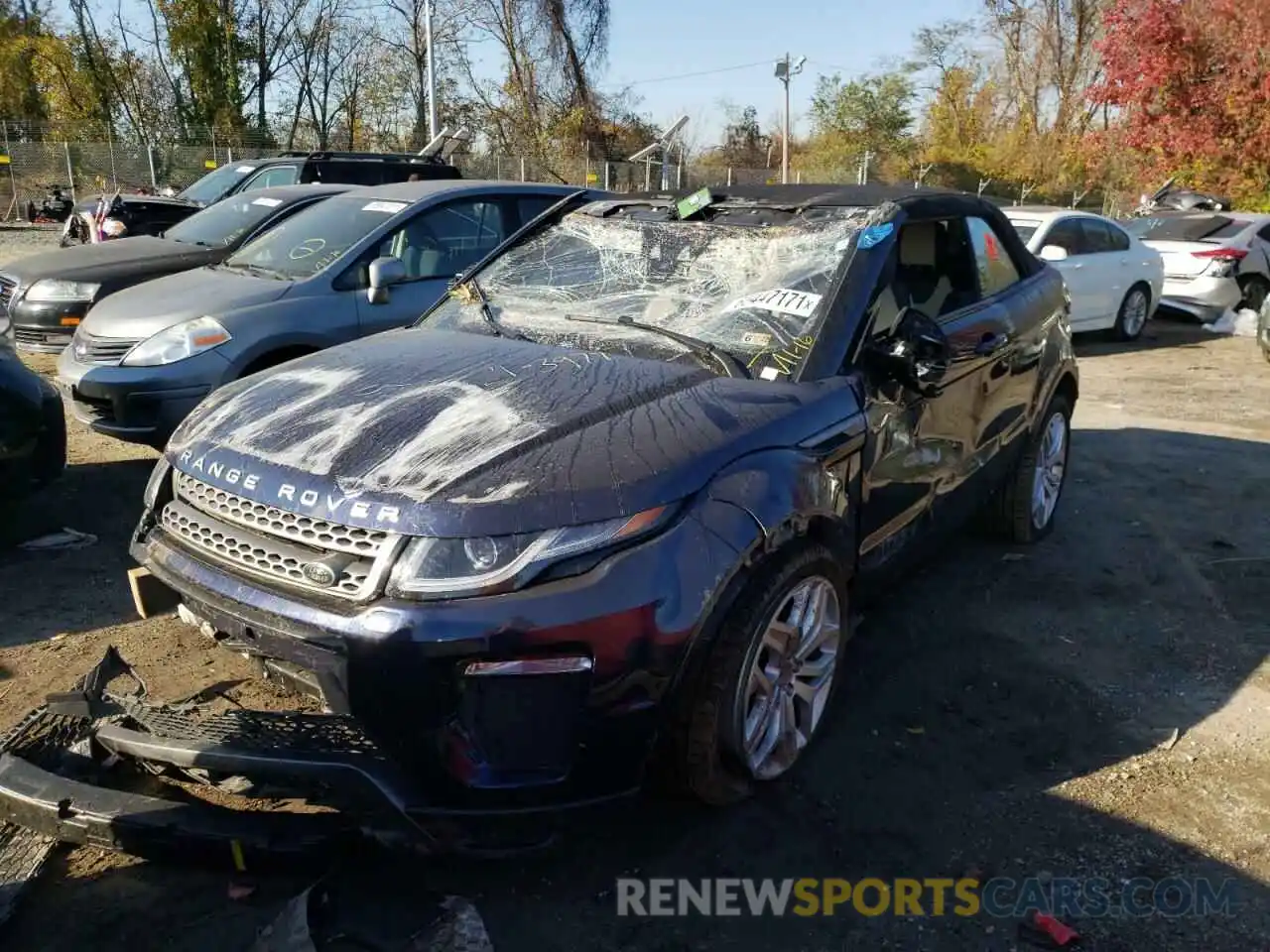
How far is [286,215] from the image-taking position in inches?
294

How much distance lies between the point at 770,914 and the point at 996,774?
988mm

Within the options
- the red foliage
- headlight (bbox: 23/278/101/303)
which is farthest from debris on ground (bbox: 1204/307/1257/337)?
headlight (bbox: 23/278/101/303)

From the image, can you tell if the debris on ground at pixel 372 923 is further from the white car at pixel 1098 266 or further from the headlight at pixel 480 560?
the white car at pixel 1098 266

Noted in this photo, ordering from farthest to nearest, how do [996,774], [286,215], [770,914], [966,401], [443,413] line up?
[286,215], [966,401], [996,774], [443,413], [770,914]

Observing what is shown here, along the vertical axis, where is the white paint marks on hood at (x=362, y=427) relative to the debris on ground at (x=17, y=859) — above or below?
above

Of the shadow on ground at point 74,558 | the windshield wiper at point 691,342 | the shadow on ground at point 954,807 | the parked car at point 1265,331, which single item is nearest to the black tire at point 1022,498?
the shadow on ground at point 954,807

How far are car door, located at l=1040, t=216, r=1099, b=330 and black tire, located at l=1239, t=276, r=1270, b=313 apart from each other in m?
3.85

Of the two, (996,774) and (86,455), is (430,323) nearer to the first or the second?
(996,774)

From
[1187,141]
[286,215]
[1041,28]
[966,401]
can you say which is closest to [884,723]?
[966,401]

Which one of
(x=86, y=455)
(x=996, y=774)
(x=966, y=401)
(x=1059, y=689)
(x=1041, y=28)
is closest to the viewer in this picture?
(x=996, y=774)

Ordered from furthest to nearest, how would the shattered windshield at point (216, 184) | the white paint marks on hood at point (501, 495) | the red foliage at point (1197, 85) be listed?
1. the red foliage at point (1197, 85)
2. the shattered windshield at point (216, 184)
3. the white paint marks on hood at point (501, 495)

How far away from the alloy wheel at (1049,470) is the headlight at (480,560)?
10.8 ft

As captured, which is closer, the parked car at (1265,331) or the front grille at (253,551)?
the front grille at (253,551)

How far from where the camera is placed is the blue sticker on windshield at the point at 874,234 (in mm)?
3385
